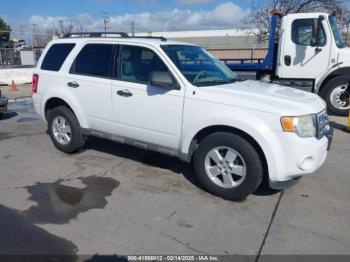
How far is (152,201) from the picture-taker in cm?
417

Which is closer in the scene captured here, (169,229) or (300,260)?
(300,260)

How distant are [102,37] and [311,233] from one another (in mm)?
4129

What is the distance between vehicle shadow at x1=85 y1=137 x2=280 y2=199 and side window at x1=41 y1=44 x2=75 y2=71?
155 centimetres

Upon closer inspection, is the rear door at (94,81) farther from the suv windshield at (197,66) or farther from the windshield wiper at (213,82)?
the windshield wiper at (213,82)

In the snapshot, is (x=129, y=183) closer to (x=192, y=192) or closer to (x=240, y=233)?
(x=192, y=192)

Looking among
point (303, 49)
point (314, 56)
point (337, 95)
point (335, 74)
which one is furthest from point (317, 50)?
point (337, 95)

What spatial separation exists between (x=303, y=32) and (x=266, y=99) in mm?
6182

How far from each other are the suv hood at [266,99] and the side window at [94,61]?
1.69 metres

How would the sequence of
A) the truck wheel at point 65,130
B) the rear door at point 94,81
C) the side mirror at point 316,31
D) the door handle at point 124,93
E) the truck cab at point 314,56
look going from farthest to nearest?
the truck cab at point 314,56 < the side mirror at point 316,31 < the truck wheel at point 65,130 < the rear door at point 94,81 < the door handle at point 124,93

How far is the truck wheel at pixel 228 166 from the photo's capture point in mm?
3957

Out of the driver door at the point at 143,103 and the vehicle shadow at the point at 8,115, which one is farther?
the vehicle shadow at the point at 8,115

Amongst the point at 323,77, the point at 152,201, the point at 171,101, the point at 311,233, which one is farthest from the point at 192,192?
the point at 323,77

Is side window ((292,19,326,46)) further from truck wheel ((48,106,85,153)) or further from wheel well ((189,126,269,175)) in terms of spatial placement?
truck wheel ((48,106,85,153))

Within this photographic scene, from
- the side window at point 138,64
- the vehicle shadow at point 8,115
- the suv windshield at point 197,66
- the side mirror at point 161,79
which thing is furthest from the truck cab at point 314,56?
the vehicle shadow at point 8,115
